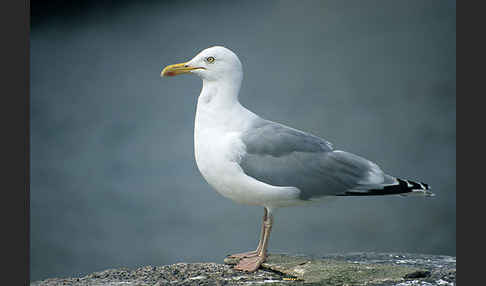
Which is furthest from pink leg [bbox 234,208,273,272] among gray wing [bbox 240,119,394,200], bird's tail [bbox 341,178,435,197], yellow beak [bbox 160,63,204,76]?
yellow beak [bbox 160,63,204,76]

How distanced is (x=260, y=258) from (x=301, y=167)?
0.71m

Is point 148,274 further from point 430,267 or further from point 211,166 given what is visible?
point 430,267

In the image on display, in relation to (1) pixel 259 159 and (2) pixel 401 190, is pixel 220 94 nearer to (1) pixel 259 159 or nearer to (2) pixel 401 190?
(1) pixel 259 159

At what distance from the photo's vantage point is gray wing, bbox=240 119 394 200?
4023 mm

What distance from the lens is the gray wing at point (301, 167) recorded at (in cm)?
402

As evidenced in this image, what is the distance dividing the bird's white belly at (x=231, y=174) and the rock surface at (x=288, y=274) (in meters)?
0.47

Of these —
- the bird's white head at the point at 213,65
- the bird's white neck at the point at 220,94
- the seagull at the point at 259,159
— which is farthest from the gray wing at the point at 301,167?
the bird's white head at the point at 213,65

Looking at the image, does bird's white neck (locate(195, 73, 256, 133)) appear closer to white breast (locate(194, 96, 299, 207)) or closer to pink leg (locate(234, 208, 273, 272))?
white breast (locate(194, 96, 299, 207))

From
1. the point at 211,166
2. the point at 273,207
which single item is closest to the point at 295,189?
the point at 273,207

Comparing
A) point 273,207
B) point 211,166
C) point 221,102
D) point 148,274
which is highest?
point 221,102

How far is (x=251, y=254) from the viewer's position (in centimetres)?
446

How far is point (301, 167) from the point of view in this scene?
4059mm

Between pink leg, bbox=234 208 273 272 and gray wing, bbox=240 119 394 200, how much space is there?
A: 0.33 metres

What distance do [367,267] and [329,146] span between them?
830 millimetres
